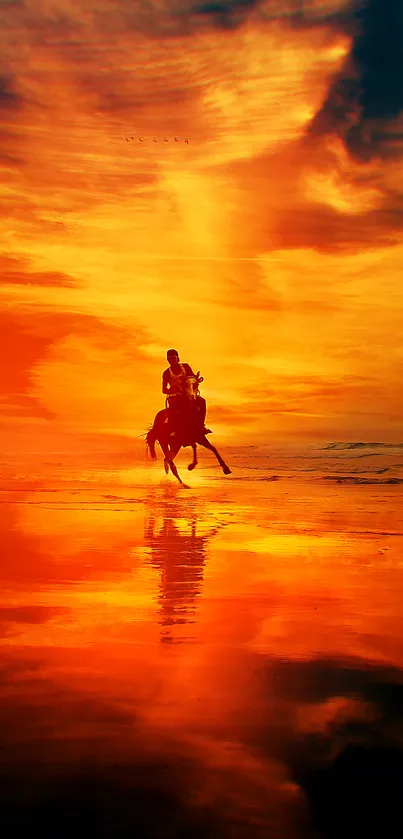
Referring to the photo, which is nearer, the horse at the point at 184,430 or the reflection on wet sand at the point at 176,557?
the reflection on wet sand at the point at 176,557

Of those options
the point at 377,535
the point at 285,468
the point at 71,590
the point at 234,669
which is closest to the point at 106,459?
the point at 285,468

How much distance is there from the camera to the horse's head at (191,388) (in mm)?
22781

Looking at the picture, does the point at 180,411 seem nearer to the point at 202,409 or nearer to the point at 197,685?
the point at 202,409

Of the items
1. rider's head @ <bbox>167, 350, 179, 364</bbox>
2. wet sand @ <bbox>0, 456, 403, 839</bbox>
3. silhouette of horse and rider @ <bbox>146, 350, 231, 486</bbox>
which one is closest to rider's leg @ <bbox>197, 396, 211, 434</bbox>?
silhouette of horse and rider @ <bbox>146, 350, 231, 486</bbox>

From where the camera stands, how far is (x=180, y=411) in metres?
23.0

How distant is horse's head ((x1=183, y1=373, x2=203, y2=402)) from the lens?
22781 mm

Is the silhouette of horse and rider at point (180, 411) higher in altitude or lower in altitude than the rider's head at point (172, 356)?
lower

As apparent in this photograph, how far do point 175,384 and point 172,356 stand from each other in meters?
0.76

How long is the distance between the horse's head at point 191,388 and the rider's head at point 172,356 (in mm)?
576

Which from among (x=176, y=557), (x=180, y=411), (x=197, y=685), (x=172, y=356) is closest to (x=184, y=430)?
(x=180, y=411)

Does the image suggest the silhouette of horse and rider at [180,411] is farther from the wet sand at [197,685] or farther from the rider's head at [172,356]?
the wet sand at [197,685]

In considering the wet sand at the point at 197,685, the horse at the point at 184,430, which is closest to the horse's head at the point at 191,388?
the horse at the point at 184,430

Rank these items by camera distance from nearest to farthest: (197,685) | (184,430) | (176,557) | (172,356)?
(197,685)
(176,557)
(172,356)
(184,430)

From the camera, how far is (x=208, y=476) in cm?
2892
